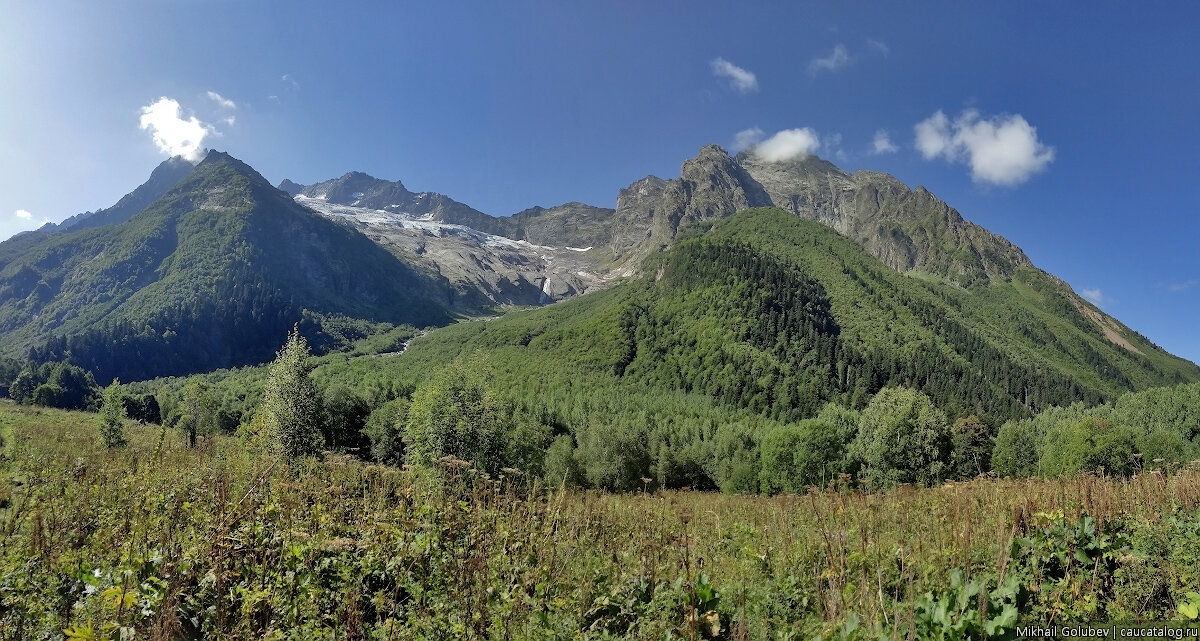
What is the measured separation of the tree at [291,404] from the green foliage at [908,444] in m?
46.6

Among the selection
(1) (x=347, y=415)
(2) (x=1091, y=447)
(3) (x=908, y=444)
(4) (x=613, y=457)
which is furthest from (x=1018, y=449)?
(1) (x=347, y=415)

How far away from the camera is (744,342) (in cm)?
12744

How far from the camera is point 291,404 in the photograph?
2780 cm

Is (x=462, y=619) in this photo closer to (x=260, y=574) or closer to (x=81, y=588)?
(x=260, y=574)

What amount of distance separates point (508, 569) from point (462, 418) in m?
22.3

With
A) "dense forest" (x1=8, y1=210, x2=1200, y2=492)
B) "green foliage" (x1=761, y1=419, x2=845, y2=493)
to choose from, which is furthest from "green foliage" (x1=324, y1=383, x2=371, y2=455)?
"green foliage" (x1=761, y1=419, x2=845, y2=493)

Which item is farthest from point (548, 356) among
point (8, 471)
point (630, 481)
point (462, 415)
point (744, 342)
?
point (8, 471)

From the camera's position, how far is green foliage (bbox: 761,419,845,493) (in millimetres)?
56750

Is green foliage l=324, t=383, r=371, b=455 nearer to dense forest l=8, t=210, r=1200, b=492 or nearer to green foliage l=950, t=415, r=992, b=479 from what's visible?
dense forest l=8, t=210, r=1200, b=492

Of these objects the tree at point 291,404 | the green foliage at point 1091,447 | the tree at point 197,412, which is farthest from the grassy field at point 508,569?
the tree at point 197,412

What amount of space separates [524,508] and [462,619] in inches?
175

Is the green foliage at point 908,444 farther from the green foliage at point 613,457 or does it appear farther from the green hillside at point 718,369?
the green foliage at point 613,457

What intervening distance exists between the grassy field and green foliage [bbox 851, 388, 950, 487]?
46.1m

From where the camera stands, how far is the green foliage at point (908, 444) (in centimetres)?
5034
